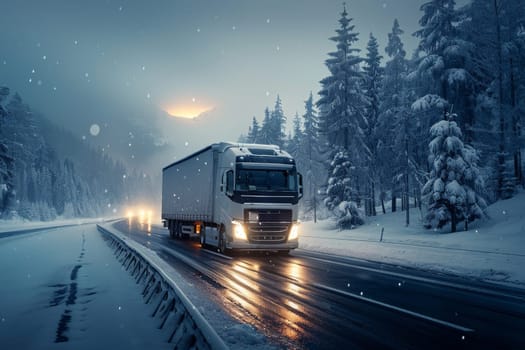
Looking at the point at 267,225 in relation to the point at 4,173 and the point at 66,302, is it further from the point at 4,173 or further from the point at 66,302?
the point at 4,173

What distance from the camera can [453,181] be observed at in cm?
2450

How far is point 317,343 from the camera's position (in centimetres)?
568

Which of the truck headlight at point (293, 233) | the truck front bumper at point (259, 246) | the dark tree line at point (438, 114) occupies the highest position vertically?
the dark tree line at point (438, 114)

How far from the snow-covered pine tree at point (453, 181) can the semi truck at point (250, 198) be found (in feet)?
37.1

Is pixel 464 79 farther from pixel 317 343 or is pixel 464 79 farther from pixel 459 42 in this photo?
pixel 317 343

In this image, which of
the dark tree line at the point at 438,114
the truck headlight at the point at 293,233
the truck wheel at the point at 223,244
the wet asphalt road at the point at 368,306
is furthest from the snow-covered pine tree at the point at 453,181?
the truck wheel at the point at 223,244

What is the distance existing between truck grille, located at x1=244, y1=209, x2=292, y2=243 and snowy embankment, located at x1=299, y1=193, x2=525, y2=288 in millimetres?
3722

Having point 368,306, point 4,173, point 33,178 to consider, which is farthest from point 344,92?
point 33,178

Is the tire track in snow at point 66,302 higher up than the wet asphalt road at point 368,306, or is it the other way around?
the wet asphalt road at point 368,306

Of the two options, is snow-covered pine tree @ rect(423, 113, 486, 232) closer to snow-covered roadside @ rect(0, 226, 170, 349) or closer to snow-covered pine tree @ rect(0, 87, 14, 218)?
snow-covered roadside @ rect(0, 226, 170, 349)

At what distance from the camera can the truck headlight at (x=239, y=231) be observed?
54.1ft

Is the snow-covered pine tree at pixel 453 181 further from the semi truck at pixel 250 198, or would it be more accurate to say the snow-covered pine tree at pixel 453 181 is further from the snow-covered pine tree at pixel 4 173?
the snow-covered pine tree at pixel 4 173

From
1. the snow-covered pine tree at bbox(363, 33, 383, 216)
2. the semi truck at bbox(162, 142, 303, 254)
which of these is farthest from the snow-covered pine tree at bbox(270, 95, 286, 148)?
the semi truck at bbox(162, 142, 303, 254)

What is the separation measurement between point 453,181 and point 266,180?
13.1 metres
